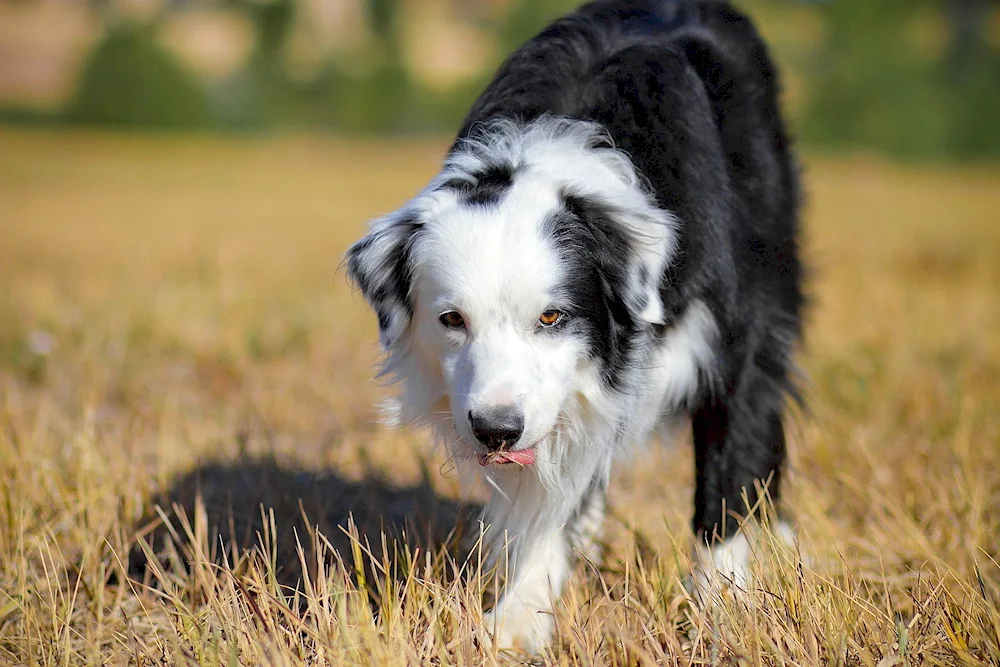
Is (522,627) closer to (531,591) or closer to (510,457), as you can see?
(531,591)

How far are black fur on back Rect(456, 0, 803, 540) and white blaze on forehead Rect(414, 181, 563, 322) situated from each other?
0.09 metres

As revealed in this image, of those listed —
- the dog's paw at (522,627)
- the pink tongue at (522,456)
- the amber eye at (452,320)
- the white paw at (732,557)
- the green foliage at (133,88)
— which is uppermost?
the amber eye at (452,320)

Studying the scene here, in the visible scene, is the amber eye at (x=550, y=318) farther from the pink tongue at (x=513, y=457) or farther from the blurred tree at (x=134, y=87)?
the blurred tree at (x=134, y=87)

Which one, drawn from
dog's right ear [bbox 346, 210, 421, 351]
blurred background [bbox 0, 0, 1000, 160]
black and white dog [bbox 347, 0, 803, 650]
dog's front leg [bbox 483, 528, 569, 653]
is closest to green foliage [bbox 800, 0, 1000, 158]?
blurred background [bbox 0, 0, 1000, 160]

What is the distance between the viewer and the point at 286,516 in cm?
346

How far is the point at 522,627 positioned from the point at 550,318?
38.7 inches

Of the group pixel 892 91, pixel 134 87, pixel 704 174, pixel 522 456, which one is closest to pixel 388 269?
pixel 522 456

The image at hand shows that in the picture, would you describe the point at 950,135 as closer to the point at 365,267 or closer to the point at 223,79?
the point at 223,79

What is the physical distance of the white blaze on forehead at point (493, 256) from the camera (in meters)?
2.60

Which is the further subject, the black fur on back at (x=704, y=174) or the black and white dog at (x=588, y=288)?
the black fur on back at (x=704, y=174)

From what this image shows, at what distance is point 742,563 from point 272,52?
48.2m

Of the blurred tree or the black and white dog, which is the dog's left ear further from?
the blurred tree

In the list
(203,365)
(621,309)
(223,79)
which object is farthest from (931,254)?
(223,79)

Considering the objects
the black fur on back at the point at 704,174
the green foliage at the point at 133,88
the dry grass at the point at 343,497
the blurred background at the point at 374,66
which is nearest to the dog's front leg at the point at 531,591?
the dry grass at the point at 343,497
